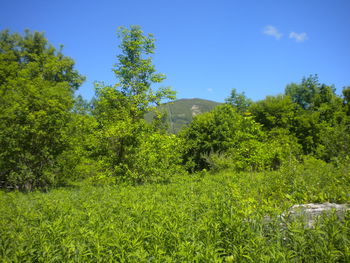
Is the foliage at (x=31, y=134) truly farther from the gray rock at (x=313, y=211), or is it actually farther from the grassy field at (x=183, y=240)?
the gray rock at (x=313, y=211)

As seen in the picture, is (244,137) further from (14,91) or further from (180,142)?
(14,91)

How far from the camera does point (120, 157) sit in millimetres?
12602

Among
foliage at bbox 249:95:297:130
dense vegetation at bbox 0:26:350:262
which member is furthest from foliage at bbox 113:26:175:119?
foliage at bbox 249:95:297:130

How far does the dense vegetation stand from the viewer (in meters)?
2.77

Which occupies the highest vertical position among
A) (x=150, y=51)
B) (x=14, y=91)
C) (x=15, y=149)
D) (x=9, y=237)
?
(x=150, y=51)

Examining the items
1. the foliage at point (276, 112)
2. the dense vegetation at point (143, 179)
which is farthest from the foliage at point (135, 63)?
the foliage at point (276, 112)

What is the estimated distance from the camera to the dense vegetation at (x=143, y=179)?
2773 millimetres

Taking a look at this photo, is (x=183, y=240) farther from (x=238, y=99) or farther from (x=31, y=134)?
(x=238, y=99)

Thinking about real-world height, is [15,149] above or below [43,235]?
above

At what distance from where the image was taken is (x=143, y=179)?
1183 centimetres

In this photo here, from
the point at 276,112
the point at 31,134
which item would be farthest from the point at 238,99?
the point at 31,134

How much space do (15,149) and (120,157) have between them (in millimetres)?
4821

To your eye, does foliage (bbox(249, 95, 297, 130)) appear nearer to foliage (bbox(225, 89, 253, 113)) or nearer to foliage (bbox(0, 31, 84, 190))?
foliage (bbox(225, 89, 253, 113))

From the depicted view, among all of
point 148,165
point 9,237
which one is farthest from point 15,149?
point 9,237
